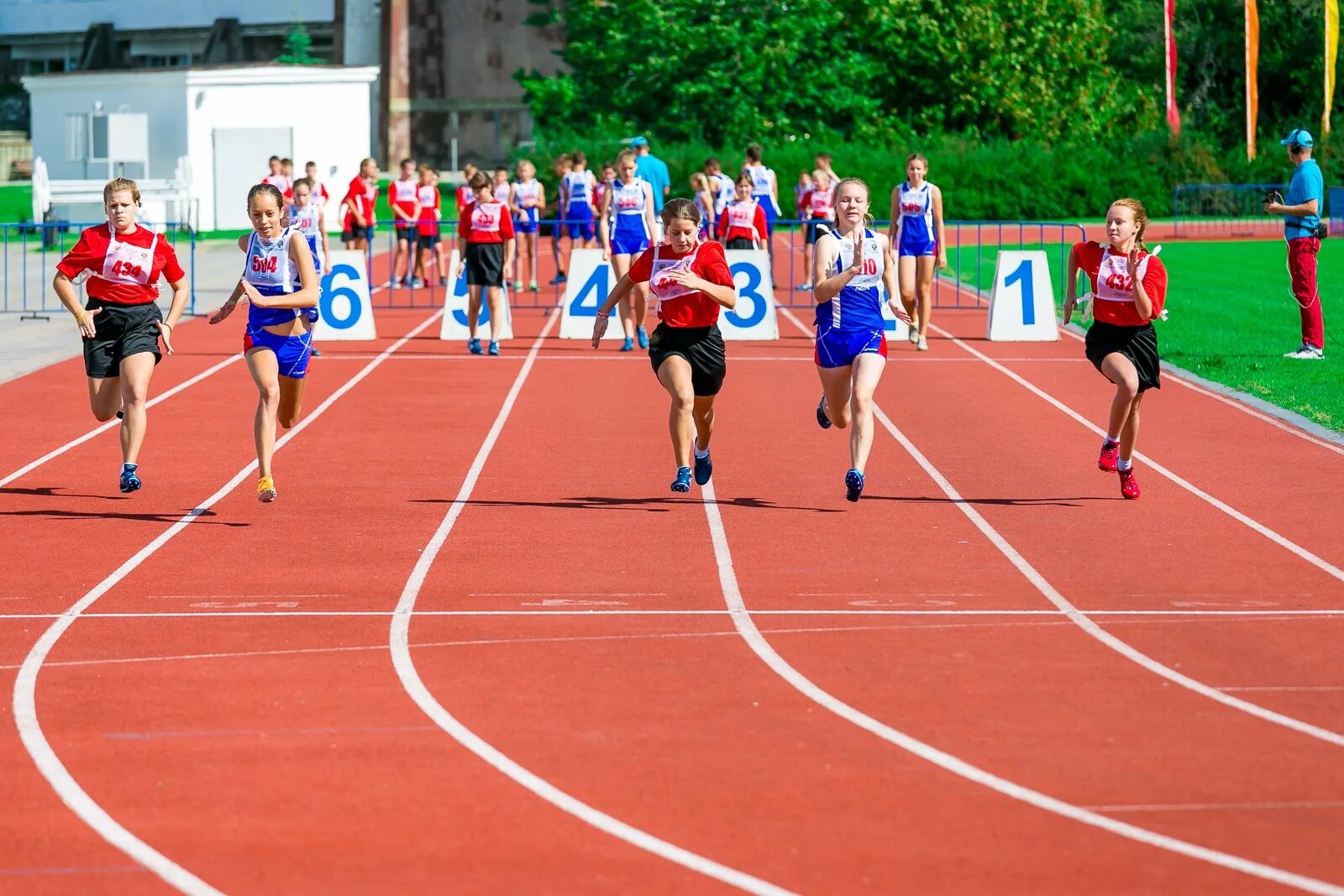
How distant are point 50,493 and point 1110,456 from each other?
620 centimetres

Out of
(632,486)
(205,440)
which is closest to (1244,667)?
(632,486)

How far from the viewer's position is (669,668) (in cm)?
793

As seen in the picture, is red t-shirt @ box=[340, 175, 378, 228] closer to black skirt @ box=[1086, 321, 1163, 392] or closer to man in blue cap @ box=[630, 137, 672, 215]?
man in blue cap @ box=[630, 137, 672, 215]

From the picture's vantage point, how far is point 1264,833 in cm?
584

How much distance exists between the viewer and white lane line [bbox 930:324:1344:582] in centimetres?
1018

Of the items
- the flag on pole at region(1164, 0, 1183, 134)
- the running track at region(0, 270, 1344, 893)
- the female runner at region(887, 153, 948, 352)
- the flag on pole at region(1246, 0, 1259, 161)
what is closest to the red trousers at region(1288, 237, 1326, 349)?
the female runner at region(887, 153, 948, 352)

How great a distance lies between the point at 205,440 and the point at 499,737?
27.5ft

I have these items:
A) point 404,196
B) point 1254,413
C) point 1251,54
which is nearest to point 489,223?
point 1254,413

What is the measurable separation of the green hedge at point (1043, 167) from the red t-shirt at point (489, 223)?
34.5 metres

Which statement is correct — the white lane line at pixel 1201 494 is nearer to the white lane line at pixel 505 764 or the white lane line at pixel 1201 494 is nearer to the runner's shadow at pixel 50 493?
the white lane line at pixel 505 764

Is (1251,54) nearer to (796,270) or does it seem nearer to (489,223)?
(796,270)

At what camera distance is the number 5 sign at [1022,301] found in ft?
73.9

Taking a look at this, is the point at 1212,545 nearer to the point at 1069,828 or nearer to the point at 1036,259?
the point at 1069,828

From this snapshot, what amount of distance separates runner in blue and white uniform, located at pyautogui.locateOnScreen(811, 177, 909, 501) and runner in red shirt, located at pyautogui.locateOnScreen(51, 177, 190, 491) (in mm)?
3594
